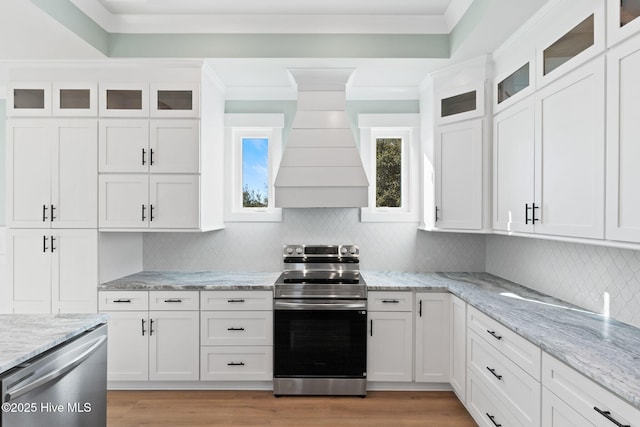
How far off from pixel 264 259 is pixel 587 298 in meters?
2.59

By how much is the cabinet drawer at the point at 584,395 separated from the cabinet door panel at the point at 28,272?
11.1ft

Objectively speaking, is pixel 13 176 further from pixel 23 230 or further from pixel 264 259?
pixel 264 259

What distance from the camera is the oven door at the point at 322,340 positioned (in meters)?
3.13

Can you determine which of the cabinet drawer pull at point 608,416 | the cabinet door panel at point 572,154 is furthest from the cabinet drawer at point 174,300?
the cabinet drawer pull at point 608,416

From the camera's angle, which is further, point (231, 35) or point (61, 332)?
point (231, 35)

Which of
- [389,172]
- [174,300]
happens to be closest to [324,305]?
[174,300]

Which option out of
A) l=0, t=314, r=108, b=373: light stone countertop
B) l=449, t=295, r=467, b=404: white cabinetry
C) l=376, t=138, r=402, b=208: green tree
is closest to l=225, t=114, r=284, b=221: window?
l=376, t=138, r=402, b=208: green tree

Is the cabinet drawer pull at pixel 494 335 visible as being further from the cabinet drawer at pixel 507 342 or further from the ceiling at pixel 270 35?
the ceiling at pixel 270 35

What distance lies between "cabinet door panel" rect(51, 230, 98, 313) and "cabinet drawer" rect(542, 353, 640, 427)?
3.09 metres

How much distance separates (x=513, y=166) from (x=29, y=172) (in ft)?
11.7

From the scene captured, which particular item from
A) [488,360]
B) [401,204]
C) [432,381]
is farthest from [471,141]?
[432,381]

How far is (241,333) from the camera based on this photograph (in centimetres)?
321

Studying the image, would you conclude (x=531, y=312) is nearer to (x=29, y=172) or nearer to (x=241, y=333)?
(x=241, y=333)

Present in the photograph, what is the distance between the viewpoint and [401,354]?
10.5 ft
